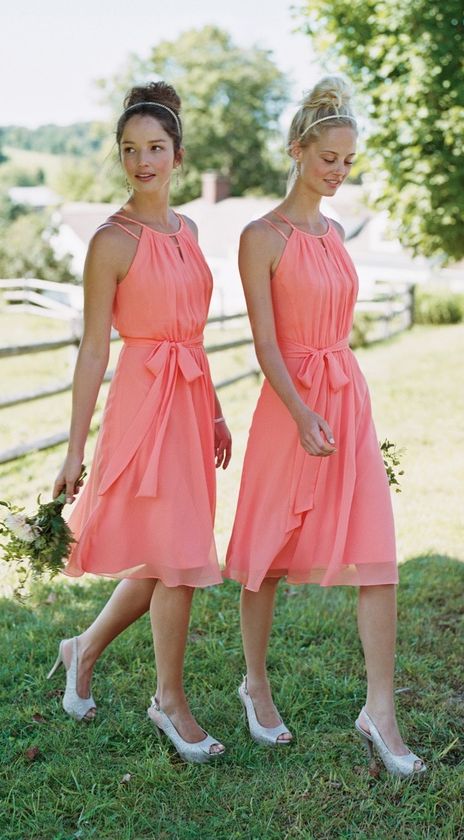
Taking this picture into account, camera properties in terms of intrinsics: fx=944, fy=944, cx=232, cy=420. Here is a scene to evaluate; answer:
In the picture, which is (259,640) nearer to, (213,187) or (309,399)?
(309,399)

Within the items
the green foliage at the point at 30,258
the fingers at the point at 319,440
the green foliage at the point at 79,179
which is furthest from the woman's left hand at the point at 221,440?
the green foliage at the point at 79,179

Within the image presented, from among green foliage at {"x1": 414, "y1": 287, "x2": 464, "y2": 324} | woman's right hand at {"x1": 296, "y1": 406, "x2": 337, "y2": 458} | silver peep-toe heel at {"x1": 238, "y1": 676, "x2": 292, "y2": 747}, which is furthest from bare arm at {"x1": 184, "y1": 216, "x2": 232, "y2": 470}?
green foliage at {"x1": 414, "y1": 287, "x2": 464, "y2": 324}

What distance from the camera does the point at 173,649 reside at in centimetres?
312

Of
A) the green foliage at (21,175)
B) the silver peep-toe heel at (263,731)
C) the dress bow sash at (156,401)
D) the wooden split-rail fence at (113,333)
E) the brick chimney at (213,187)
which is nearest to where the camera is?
the dress bow sash at (156,401)

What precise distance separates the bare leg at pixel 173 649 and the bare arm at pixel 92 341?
1.53ft

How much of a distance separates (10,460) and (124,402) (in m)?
4.71

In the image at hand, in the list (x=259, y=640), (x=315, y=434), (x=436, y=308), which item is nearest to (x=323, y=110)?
(x=315, y=434)

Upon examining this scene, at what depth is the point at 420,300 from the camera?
22.8 meters

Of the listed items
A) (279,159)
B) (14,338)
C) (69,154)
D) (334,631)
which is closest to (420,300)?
(14,338)

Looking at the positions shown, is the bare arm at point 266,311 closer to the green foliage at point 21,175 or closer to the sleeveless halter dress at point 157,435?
the sleeveless halter dress at point 157,435

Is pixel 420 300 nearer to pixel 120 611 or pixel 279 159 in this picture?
pixel 120 611

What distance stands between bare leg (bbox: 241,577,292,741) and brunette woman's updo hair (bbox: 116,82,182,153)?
1532 millimetres

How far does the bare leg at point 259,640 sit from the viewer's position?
325cm

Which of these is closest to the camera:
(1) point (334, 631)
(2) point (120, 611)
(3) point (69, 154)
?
(2) point (120, 611)
